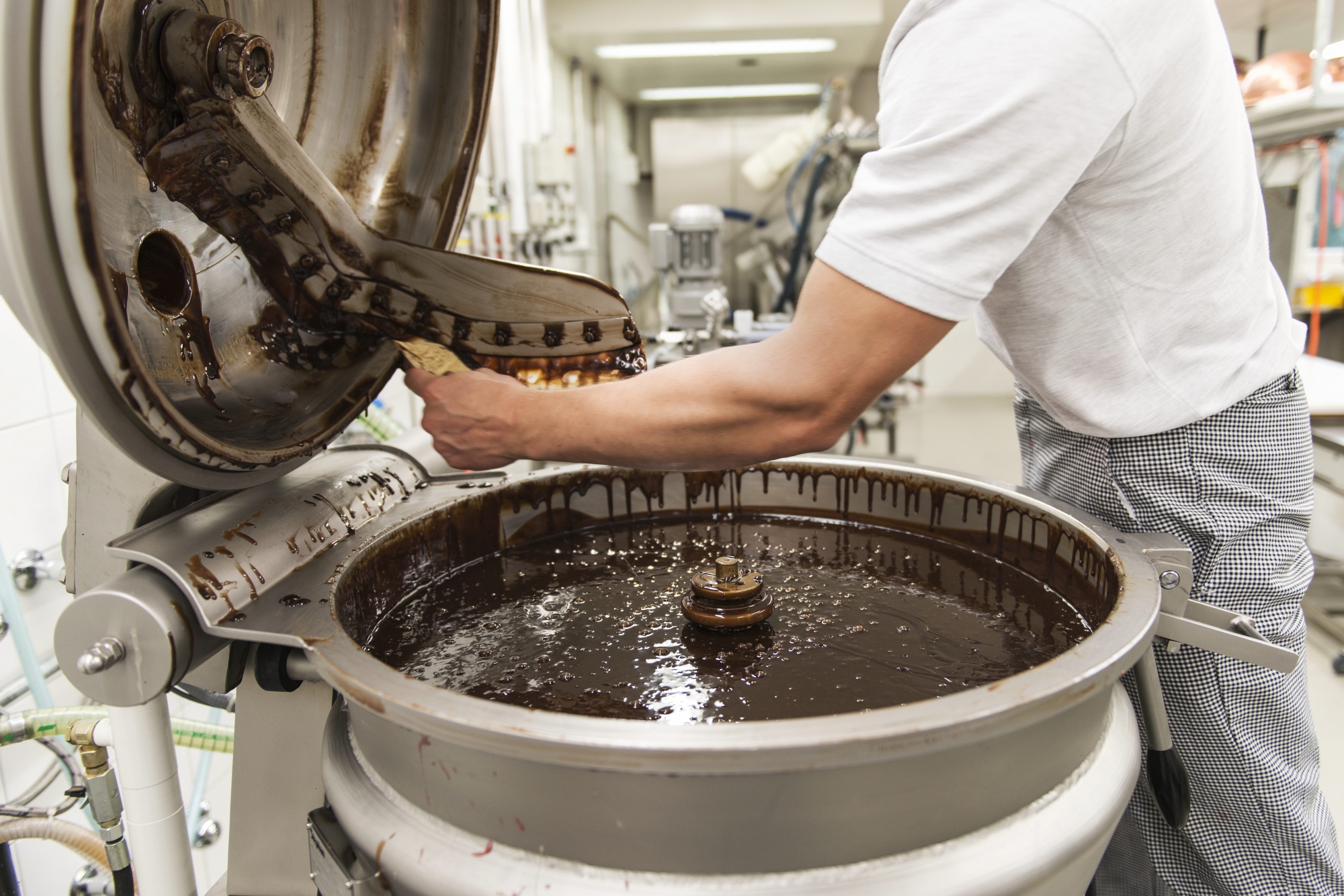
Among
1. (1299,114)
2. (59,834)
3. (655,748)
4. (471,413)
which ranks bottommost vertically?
(59,834)

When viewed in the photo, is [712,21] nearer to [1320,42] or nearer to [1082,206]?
[1320,42]

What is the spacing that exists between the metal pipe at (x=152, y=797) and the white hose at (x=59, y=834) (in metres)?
0.44

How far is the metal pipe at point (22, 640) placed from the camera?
1.22m

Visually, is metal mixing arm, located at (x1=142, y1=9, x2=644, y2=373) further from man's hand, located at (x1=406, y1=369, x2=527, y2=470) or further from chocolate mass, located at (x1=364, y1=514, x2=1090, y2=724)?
chocolate mass, located at (x1=364, y1=514, x2=1090, y2=724)

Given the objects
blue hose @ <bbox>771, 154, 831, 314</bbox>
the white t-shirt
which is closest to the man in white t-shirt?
the white t-shirt

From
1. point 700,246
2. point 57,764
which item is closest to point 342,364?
point 57,764

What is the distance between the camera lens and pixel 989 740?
0.61 meters

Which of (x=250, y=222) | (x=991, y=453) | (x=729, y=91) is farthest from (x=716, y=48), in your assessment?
(x=250, y=222)

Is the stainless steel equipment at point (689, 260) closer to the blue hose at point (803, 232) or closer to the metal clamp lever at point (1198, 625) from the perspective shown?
the blue hose at point (803, 232)

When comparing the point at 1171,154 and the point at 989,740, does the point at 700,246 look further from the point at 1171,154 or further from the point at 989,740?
the point at 989,740

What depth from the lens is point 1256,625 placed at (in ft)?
3.37

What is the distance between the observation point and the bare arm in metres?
0.79

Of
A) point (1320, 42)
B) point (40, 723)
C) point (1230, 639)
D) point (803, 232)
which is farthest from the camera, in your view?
point (803, 232)

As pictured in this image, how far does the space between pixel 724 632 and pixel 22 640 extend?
102cm
